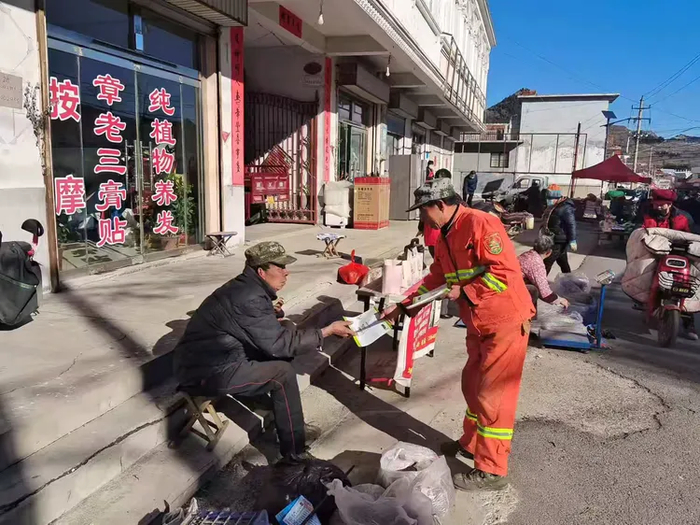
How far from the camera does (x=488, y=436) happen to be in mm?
2945

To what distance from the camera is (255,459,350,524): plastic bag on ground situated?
2543 mm

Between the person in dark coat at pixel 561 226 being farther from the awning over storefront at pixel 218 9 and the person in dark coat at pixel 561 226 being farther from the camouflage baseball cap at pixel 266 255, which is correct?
the camouflage baseball cap at pixel 266 255

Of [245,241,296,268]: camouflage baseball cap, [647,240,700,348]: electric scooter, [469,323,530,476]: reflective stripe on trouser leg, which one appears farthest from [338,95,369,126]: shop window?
[469,323,530,476]: reflective stripe on trouser leg

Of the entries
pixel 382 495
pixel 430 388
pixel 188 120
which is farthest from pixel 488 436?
pixel 188 120

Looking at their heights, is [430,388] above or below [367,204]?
below

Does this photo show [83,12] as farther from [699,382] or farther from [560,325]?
[699,382]

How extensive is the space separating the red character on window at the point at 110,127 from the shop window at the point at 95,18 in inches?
33.2

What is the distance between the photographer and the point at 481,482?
294cm

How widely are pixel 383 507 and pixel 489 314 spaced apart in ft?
3.85

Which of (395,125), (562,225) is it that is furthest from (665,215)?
(395,125)

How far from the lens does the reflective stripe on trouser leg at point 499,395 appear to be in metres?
2.92

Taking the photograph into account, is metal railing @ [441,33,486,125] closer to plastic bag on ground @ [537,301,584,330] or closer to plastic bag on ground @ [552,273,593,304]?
plastic bag on ground @ [552,273,593,304]

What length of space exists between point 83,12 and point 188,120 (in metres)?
2.11

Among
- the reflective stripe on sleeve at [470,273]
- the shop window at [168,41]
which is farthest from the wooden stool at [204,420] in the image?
the shop window at [168,41]
